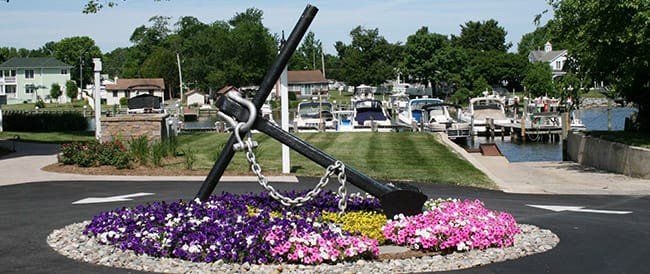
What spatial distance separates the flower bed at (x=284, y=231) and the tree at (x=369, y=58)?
9737 centimetres

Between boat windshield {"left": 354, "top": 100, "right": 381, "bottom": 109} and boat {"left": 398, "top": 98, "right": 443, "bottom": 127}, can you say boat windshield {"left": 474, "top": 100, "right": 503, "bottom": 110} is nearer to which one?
boat {"left": 398, "top": 98, "right": 443, "bottom": 127}

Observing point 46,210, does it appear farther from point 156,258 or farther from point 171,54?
point 171,54

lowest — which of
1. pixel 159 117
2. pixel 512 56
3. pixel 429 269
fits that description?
pixel 429 269

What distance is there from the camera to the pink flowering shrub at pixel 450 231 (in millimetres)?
9891

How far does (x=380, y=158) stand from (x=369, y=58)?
3387 inches

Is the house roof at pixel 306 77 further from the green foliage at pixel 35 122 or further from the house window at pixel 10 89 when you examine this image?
the green foliage at pixel 35 122

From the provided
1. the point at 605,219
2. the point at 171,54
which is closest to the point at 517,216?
the point at 605,219

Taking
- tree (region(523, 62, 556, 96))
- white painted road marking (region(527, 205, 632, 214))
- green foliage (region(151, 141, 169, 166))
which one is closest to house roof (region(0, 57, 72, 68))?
tree (region(523, 62, 556, 96))

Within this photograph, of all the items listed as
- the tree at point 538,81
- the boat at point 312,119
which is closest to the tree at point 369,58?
the tree at point 538,81

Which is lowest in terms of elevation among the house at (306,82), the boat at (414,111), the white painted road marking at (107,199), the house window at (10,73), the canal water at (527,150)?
the canal water at (527,150)

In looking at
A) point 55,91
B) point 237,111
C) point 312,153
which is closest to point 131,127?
point 237,111

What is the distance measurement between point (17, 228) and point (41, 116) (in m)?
29.5

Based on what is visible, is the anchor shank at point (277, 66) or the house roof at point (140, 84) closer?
the anchor shank at point (277, 66)

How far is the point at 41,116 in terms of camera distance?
39.5 meters
